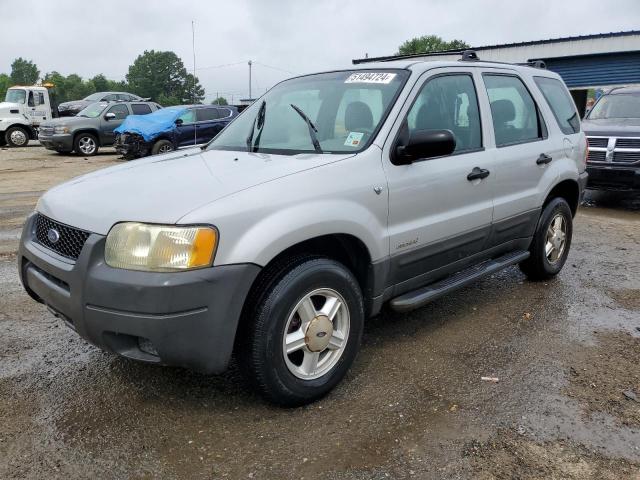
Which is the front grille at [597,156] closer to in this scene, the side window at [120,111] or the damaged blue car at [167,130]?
the damaged blue car at [167,130]

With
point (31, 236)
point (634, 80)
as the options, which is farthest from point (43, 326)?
point (634, 80)

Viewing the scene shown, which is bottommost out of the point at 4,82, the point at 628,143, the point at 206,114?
the point at 628,143

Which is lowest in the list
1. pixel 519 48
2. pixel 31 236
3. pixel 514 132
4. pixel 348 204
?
pixel 31 236

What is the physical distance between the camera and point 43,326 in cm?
407

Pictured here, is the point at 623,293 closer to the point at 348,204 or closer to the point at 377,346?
the point at 377,346

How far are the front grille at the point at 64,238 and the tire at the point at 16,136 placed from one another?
20.7 meters

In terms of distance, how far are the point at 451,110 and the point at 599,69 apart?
76.4 ft

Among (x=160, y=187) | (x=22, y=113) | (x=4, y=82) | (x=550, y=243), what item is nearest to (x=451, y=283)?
(x=550, y=243)

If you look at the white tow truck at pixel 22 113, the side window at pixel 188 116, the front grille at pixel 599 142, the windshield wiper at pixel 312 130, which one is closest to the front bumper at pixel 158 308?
the windshield wiper at pixel 312 130

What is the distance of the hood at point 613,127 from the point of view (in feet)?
28.3

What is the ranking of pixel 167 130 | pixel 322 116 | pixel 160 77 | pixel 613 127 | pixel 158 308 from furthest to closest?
pixel 160 77
pixel 167 130
pixel 613 127
pixel 322 116
pixel 158 308

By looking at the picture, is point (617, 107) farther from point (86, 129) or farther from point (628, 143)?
point (86, 129)

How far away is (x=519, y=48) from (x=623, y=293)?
74.0 feet

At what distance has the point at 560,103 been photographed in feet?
16.5
